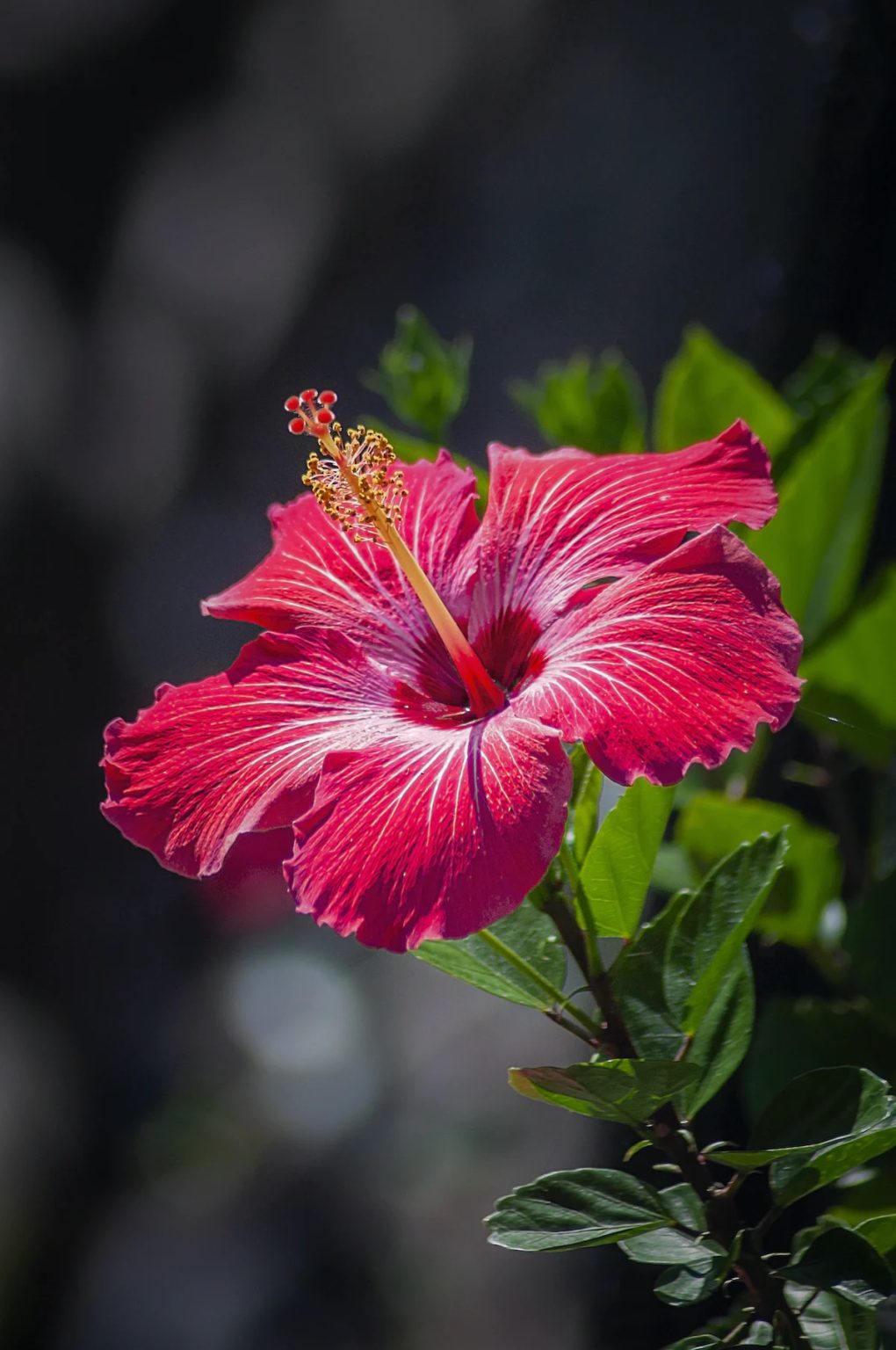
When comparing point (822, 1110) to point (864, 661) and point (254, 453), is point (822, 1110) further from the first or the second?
point (254, 453)

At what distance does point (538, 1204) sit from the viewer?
49 centimetres

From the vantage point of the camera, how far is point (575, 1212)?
50 centimetres

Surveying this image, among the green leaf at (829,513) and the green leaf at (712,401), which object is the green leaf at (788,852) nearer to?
the green leaf at (829,513)

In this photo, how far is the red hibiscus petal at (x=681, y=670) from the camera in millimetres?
459

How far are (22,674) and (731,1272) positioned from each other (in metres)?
2.05

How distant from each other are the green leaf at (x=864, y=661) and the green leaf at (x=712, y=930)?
33 centimetres

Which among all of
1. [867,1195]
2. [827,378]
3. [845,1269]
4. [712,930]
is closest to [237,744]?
[712,930]

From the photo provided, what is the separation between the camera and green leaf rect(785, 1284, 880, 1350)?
494mm

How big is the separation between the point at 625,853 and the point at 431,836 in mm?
106

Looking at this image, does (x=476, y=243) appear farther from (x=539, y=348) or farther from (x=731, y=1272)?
(x=731, y=1272)

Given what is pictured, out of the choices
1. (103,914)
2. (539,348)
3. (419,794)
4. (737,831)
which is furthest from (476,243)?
(419,794)

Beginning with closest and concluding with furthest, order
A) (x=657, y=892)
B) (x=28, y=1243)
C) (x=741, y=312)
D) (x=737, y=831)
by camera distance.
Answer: (x=737, y=831) < (x=657, y=892) < (x=741, y=312) < (x=28, y=1243)

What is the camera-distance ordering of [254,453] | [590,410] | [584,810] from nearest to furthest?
1. [584,810]
2. [590,410]
3. [254,453]

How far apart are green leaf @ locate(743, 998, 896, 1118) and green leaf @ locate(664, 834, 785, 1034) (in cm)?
23
